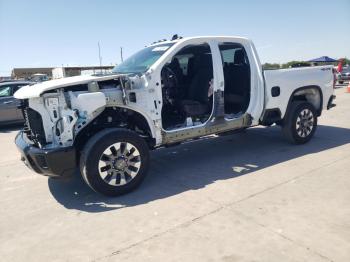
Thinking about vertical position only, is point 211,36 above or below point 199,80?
above

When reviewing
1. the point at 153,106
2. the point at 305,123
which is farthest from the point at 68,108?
the point at 305,123

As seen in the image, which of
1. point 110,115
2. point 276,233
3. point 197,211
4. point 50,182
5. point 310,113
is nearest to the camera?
point 276,233

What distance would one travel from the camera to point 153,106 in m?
4.45

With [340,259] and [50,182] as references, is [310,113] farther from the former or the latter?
[50,182]

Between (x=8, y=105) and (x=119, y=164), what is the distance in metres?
→ 7.85

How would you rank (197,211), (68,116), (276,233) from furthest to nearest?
(68,116) < (197,211) < (276,233)

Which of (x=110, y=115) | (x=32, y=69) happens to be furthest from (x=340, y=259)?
(x=32, y=69)

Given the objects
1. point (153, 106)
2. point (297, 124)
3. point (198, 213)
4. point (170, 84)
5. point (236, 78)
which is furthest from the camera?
point (297, 124)

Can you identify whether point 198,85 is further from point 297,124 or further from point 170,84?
point 297,124

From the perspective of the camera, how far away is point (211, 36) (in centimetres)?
514

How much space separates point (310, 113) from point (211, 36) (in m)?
2.53

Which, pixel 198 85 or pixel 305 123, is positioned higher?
pixel 198 85

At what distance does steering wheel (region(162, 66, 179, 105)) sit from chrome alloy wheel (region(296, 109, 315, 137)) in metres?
2.36

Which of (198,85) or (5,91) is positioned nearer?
(198,85)
